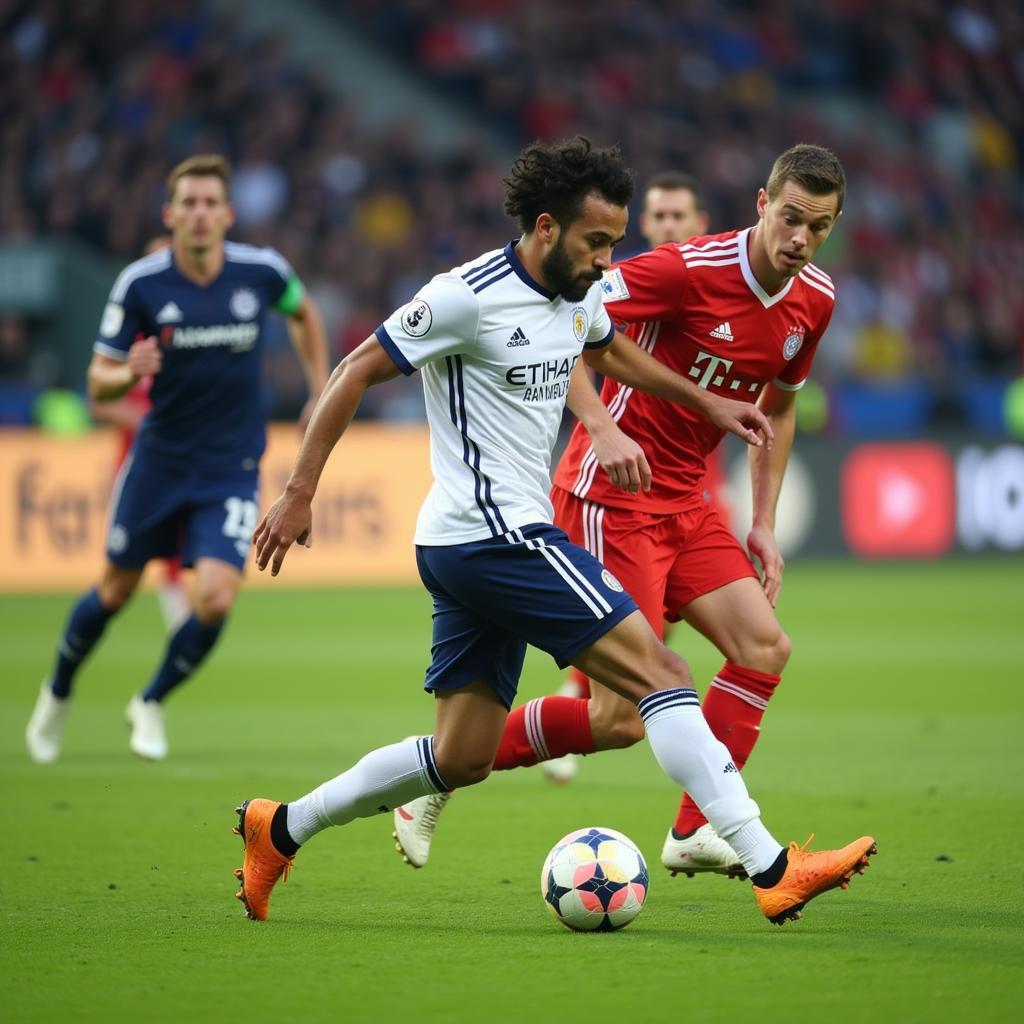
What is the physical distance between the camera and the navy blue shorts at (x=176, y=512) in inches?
326

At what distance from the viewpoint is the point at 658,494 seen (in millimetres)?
5969

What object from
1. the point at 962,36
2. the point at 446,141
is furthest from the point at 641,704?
the point at 962,36

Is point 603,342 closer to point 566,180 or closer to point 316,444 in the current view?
point 566,180

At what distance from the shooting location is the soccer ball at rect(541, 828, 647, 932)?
4988 millimetres

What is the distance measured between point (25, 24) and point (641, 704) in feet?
63.2

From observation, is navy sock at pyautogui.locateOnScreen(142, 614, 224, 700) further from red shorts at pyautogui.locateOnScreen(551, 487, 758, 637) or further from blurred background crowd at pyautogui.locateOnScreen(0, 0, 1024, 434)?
blurred background crowd at pyautogui.locateOnScreen(0, 0, 1024, 434)

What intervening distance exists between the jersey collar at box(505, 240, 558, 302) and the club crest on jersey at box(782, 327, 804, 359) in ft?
3.86

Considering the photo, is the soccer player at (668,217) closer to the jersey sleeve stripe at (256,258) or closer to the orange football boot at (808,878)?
the jersey sleeve stripe at (256,258)

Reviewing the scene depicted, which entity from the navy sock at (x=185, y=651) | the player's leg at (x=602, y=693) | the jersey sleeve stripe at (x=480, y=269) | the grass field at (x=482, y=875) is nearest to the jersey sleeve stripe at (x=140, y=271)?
the navy sock at (x=185, y=651)

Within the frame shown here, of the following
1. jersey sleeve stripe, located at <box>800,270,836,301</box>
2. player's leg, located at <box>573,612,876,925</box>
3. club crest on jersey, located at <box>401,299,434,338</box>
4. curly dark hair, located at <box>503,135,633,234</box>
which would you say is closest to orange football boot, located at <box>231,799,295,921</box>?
player's leg, located at <box>573,612,876,925</box>

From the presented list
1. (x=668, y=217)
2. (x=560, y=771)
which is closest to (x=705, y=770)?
(x=560, y=771)

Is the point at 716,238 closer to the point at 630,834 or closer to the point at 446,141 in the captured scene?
the point at 630,834

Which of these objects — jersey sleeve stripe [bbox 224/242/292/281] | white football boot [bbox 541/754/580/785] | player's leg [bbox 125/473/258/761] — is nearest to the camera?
white football boot [bbox 541/754/580/785]

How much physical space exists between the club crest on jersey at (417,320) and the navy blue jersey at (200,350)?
370 cm
